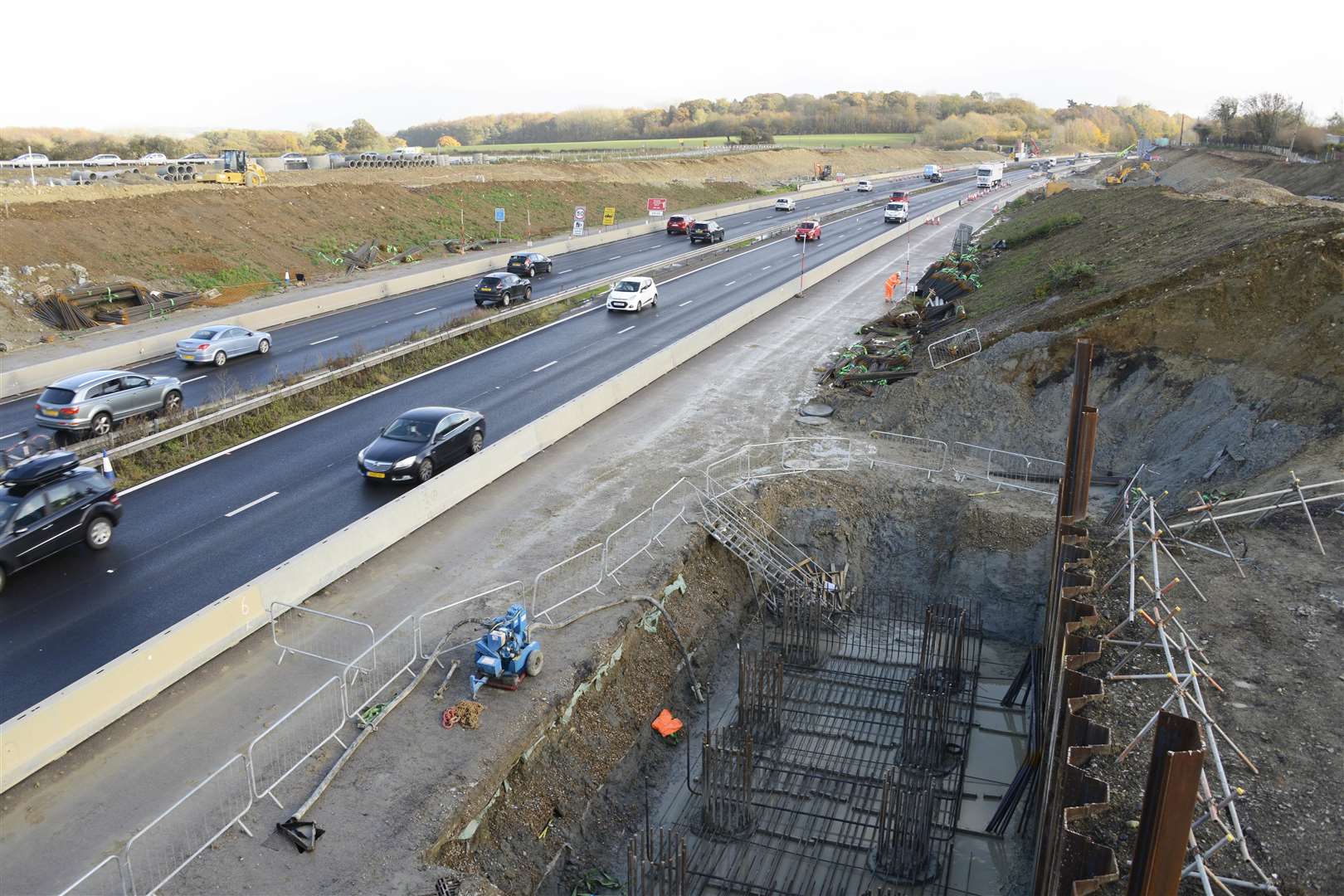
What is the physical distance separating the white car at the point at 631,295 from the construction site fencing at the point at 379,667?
30.1 metres

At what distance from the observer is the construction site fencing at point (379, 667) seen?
51.7 ft

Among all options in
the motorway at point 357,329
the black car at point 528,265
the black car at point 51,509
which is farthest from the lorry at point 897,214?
the black car at point 51,509

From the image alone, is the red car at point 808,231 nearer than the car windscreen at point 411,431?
No

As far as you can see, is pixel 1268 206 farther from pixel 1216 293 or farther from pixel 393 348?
pixel 393 348

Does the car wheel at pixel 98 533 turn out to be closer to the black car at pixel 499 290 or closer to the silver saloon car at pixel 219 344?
the silver saloon car at pixel 219 344

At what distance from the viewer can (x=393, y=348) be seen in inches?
1382

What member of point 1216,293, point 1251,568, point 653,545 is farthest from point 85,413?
point 1216,293

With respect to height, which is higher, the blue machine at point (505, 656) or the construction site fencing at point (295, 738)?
the blue machine at point (505, 656)

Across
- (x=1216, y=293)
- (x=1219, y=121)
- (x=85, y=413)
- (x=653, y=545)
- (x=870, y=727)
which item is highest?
(x=1219, y=121)

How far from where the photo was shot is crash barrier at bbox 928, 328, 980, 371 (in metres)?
32.7

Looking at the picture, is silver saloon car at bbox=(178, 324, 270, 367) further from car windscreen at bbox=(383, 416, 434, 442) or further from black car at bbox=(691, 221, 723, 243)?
black car at bbox=(691, 221, 723, 243)

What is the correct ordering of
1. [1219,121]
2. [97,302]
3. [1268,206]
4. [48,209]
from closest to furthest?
[1268,206], [97,302], [48,209], [1219,121]

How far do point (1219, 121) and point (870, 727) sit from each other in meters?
153

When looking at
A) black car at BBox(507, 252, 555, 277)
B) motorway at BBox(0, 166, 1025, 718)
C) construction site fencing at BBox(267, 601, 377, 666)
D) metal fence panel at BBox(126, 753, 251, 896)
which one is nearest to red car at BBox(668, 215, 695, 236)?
black car at BBox(507, 252, 555, 277)
